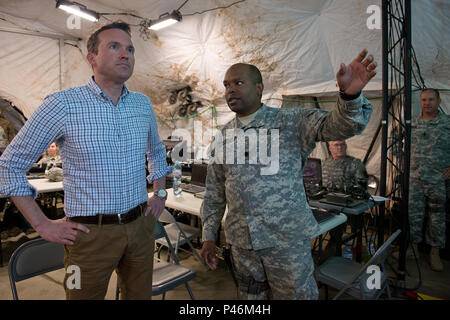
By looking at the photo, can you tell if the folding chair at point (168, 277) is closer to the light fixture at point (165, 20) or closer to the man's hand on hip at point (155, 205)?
the man's hand on hip at point (155, 205)

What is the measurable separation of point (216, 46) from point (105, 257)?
17.0 feet

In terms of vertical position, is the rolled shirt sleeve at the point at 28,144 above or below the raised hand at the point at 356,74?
below

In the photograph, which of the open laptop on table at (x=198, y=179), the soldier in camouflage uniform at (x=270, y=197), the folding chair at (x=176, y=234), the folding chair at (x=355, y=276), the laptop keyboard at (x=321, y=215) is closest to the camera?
the soldier in camouflage uniform at (x=270, y=197)

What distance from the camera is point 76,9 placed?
5773 mm

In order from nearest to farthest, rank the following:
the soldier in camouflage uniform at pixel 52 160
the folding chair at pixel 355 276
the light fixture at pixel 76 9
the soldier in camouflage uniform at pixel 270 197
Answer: the soldier in camouflage uniform at pixel 270 197 → the folding chair at pixel 355 276 → the soldier in camouflage uniform at pixel 52 160 → the light fixture at pixel 76 9

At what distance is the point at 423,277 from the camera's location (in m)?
3.19

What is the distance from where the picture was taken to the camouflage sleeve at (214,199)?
1.63 meters

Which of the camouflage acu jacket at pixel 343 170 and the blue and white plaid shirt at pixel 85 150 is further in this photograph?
the camouflage acu jacket at pixel 343 170

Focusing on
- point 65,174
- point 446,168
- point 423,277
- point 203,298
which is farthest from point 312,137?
point 446,168

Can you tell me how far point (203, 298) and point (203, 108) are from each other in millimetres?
4846

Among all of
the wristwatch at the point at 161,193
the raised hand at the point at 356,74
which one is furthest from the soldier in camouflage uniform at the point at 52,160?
the raised hand at the point at 356,74

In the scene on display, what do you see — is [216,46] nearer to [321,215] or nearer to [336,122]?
[321,215]

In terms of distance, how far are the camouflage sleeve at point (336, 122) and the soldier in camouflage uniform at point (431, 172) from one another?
314cm

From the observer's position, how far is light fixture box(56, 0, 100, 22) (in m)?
5.61
